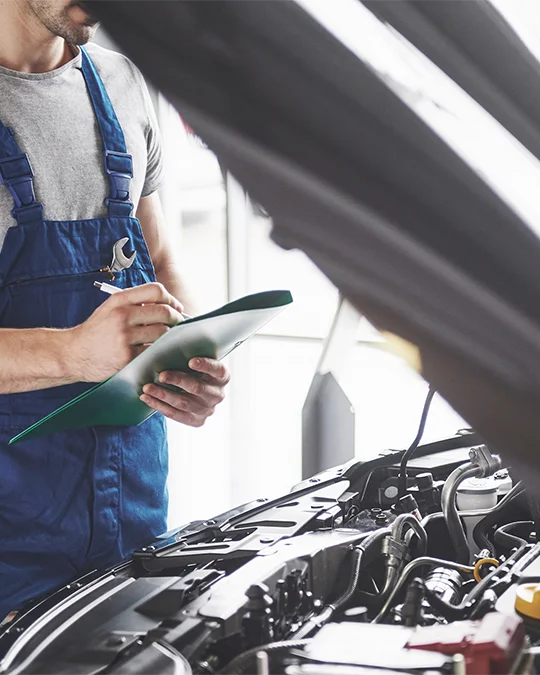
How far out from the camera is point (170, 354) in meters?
1.19

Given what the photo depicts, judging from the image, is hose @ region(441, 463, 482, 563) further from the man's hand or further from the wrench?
the wrench

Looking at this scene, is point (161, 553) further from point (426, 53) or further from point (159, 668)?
point (426, 53)

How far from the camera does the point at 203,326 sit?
1089mm

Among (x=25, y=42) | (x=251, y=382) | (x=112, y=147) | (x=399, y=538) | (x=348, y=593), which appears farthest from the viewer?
(x=251, y=382)

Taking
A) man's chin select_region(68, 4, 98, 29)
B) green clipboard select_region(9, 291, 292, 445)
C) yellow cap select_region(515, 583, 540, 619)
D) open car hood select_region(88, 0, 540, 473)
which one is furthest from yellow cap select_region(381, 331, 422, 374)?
man's chin select_region(68, 4, 98, 29)

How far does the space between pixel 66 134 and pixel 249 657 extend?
102 centimetres

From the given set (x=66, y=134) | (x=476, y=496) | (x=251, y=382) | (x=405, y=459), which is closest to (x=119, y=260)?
(x=66, y=134)

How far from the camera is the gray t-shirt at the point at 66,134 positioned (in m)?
1.49

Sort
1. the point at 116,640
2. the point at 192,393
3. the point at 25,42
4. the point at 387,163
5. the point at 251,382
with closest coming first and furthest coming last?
the point at 387,163 → the point at 116,640 → the point at 192,393 → the point at 25,42 → the point at 251,382

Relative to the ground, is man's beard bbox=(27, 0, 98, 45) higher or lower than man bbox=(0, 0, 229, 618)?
higher

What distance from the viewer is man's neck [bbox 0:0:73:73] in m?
1.44

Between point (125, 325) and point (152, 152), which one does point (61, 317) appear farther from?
point (152, 152)

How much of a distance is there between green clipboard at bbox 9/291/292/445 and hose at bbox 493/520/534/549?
50 cm

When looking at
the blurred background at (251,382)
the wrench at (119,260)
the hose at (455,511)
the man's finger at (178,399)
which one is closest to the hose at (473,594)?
the hose at (455,511)
